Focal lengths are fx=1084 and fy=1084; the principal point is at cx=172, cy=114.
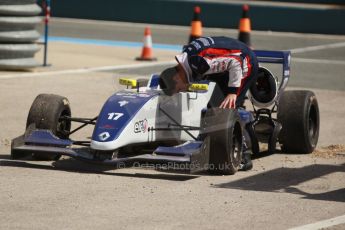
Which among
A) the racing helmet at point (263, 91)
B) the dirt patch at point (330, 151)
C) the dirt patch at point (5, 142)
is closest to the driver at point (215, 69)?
the racing helmet at point (263, 91)

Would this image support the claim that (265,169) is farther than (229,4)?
No

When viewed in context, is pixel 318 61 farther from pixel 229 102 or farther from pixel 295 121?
pixel 229 102

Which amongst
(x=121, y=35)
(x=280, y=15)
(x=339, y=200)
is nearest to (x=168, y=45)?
(x=121, y=35)

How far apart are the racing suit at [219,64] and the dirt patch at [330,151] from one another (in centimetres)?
117

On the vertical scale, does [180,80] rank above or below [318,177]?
above

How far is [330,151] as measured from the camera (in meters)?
10.8

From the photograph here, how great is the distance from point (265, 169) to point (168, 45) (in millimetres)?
13632

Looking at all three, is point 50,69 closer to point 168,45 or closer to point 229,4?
point 168,45

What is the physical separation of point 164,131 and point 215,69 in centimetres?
77

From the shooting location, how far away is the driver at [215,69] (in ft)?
31.6

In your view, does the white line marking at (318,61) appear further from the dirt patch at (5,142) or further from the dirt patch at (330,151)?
the dirt patch at (5,142)

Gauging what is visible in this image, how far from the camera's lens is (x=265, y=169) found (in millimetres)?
9555

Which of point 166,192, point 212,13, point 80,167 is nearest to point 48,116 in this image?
point 80,167

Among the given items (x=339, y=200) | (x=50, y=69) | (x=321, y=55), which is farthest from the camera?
(x=321, y=55)
